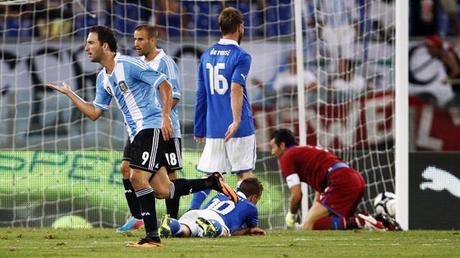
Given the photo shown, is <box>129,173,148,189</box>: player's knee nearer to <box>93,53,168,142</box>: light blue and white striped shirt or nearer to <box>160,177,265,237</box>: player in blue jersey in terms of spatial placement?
<box>93,53,168,142</box>: light blue and white striped shirt

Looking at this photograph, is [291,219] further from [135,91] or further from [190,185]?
[135,91]

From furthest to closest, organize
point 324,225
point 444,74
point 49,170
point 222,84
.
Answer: point 444,74 < point 49,170 < point 324,225 < point 222,84

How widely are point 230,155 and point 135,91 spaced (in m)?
2.42

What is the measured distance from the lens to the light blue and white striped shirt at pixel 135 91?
33.0ft

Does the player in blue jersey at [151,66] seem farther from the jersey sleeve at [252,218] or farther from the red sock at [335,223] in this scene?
the red sock at [335,223]

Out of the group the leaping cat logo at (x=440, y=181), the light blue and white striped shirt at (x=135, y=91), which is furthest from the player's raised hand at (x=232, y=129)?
the leaping cat logo at (x=440, y=181)

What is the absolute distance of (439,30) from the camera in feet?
72.1

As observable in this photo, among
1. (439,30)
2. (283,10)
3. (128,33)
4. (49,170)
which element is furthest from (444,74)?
(49,170)

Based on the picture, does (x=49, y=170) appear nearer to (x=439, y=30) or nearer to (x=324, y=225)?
(x=324, y=225)

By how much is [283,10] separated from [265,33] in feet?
1.81

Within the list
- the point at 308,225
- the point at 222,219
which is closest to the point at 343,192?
the point at 308,225

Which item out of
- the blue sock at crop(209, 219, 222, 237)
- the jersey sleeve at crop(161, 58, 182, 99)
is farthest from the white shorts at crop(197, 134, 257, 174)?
the blue sock at crop(209, 219, 222, 237)

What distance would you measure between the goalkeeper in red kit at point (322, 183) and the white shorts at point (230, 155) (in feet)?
3.87

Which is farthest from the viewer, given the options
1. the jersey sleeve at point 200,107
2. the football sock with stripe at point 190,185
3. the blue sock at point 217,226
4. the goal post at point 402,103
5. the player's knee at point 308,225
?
the player's knee at point 308,225
